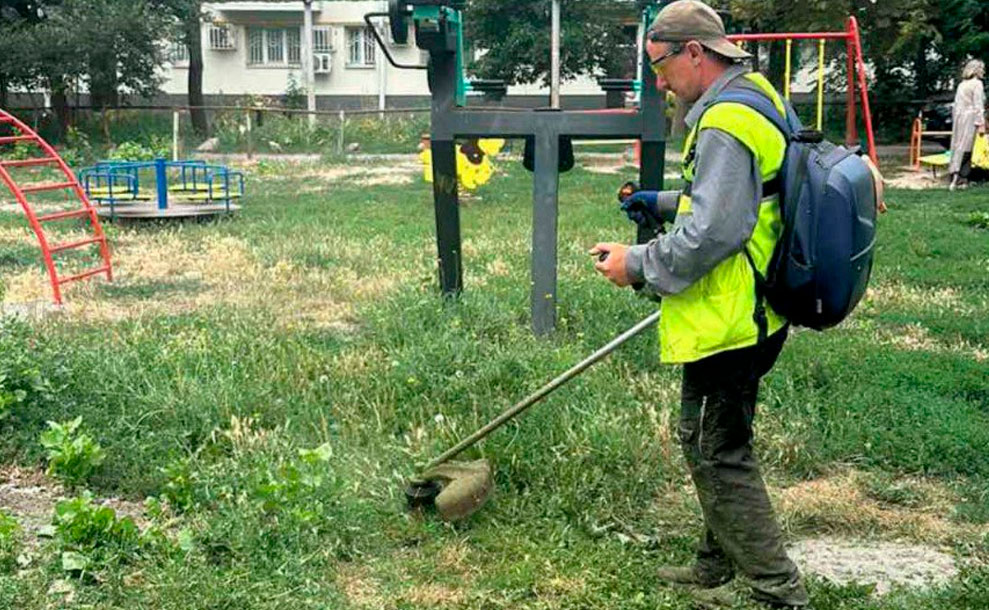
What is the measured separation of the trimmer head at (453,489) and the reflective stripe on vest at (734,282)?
1150 mm

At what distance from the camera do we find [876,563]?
4.07 meters


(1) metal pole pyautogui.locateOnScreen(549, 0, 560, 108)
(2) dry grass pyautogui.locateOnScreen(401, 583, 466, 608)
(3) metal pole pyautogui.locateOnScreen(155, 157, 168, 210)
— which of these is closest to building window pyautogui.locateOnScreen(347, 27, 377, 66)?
(1) metal pole pyautogui.locateOnScreen(549, 0, 560, 108)

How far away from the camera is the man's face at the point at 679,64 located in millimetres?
3334

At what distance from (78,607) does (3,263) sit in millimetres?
7632

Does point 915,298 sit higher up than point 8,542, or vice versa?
point 915,298

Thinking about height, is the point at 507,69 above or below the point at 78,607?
above

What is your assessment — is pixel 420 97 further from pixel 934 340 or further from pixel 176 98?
pixel 934 340

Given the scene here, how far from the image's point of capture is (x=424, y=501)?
438cm

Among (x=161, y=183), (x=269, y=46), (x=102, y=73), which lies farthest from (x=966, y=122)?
(x=269, y=46)

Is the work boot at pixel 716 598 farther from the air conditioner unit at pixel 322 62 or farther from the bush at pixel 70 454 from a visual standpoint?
the air conditioner unit at pixel 322 62

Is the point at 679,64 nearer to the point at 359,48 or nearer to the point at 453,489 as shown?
the point at 453,489

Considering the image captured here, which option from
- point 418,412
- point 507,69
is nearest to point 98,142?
point 507,69

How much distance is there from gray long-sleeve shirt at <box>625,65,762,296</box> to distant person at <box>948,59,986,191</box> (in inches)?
571

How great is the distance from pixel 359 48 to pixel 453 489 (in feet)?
122
